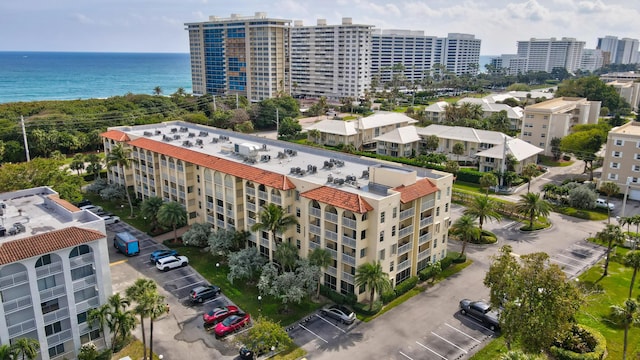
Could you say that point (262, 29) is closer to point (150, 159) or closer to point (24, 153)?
point (24, 153)

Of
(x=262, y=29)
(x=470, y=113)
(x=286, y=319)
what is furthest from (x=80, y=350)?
(x=262, y=29)

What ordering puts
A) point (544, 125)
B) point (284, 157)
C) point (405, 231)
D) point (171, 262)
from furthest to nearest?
point (544, 125), point (284, 157), point (171, 262), point (405, 231)

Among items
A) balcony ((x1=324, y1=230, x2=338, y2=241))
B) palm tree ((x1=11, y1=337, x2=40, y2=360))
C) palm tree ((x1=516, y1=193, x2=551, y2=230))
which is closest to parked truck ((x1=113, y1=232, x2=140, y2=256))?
palm tree ((x1=11, y1=337, x2=40, y2=360))

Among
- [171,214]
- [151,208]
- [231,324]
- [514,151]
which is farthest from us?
[514,151]

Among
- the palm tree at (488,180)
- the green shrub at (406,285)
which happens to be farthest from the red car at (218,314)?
the palm tree at (488,180)

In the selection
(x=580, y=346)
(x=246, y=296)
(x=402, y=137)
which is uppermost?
(x=402, y=137)

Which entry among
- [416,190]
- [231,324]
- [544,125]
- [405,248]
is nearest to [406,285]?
[405,248]

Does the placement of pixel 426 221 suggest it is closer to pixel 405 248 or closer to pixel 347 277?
pixel 405 248
